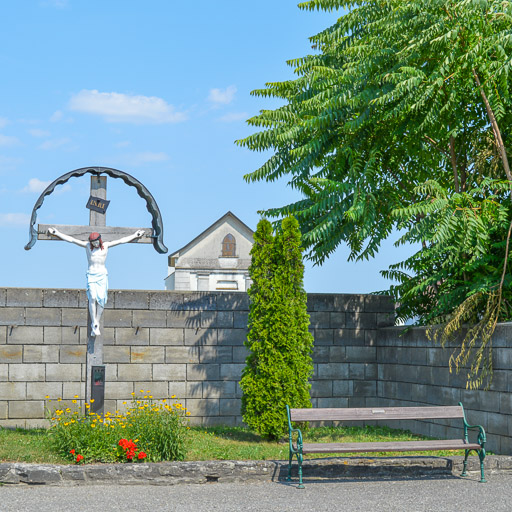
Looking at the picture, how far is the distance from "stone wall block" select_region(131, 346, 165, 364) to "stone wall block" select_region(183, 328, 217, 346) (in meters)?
0.50

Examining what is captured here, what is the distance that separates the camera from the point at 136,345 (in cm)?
1202

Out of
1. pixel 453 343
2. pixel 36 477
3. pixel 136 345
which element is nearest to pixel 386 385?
pixel 453 343

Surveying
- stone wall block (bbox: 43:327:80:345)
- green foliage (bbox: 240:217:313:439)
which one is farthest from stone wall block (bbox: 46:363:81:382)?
green foliage (bbox: 240:217:313:439)

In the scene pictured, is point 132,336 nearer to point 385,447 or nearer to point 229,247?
point 385,447

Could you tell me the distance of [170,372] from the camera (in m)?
12.1

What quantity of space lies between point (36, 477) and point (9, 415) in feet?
12.2

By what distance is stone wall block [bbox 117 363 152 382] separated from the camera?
11.9 m

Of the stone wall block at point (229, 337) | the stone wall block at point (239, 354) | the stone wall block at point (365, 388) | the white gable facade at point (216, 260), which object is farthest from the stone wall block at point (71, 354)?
the white gable facade at point (216, 260)

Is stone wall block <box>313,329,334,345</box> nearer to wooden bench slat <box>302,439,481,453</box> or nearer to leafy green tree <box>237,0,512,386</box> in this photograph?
leafy green tree <box>237,0,512,386</box>

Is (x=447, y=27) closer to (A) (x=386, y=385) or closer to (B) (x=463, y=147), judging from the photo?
(B) (x=463, y=147)

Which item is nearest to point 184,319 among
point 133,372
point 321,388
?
point 133,372

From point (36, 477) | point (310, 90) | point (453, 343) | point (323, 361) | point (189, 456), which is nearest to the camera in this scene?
point (36, 477)

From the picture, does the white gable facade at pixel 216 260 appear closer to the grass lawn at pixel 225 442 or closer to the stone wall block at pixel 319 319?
the stone wall block at pixel 319 319

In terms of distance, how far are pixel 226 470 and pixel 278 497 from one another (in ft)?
3.54
